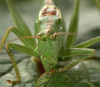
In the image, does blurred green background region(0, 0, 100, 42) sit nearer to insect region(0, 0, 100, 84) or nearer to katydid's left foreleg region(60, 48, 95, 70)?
insect region(0, 0, 100, 84)

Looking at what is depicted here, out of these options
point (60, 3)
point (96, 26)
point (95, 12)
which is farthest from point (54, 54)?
point (60, 3)

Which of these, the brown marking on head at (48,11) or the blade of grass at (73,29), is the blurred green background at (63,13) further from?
the brown marking on head at (48,11)

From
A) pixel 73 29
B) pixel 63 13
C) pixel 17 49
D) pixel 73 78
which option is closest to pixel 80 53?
pixel 73 78

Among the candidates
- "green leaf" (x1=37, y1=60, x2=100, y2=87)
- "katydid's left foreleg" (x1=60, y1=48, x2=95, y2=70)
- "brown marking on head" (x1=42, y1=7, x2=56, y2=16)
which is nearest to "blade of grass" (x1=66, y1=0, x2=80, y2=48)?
"katydid's left foreleg" (x1=60, y1=48, x2=95, y2=70)

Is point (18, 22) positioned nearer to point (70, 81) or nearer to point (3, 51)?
point (3, 51)

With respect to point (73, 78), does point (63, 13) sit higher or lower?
higher

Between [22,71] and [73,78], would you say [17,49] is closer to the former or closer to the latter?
[22,71]
